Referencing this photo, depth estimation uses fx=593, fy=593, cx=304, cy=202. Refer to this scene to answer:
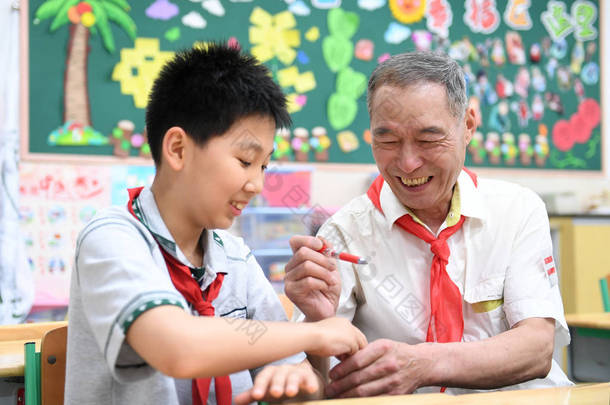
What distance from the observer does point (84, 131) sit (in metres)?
3.51

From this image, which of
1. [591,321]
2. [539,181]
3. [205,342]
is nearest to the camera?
[205,342]

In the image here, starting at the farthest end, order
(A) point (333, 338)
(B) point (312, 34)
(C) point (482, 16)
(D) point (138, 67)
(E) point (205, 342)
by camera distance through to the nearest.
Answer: (C) point (482, 16) → (B) point (312, 34) → (D) point (138, 67) → (A) point (333, 338) → (E) point (205, 342)

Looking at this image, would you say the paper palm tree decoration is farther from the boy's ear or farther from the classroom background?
the boy's ear

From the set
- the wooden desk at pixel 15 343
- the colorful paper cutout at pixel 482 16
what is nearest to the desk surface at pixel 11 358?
the wooden desk at pixel 15 343

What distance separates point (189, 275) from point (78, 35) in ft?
9.56

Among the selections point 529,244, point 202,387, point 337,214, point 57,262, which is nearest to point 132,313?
point 202,387

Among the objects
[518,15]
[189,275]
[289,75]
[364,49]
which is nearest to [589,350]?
[189,275]

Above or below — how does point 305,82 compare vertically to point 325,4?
below

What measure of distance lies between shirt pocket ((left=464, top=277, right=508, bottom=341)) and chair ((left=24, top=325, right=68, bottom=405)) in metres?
0.91

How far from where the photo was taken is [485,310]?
1.42 m

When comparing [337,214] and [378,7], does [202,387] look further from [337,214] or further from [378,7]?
[378,7]

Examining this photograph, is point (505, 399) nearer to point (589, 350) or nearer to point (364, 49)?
point (589, 350)

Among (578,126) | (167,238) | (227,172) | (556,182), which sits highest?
(578,126)

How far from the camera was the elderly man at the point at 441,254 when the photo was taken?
1.26 meters
